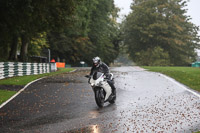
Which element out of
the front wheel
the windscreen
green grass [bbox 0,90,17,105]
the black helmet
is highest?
the black helmet

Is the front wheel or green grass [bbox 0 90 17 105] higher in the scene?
the front wheel

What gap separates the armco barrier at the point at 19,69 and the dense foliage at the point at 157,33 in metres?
42.1

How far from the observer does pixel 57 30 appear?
1091 inches

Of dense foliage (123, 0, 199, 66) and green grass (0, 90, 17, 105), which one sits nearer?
green grass (0, 90, 17, 105)

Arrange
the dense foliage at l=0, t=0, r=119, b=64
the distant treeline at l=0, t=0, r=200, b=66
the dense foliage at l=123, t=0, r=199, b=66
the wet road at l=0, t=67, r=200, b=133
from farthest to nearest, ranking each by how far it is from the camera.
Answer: the dense foliage at l=123, t=0, r=199, b=66, the distant treeline at l=0, t=0, r=200, b=66, the dense foliage at l=0, t=0, r=119, b=64, the wet road at l=0, t=67, r=200, b=133

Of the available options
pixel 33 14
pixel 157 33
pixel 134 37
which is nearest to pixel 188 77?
pixel 33 14

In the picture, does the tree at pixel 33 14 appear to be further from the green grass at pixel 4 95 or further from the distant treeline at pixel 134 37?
the distant treeline at pixel 134 37

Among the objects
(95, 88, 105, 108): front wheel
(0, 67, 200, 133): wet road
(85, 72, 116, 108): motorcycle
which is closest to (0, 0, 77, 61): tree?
(0, 67, 200, 133): wet road

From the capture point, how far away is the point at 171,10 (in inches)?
2842

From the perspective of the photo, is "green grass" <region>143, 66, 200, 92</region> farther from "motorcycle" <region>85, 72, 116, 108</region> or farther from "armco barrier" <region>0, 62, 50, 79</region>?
"armco barrier" <region>0, 62, 50, 79</region>

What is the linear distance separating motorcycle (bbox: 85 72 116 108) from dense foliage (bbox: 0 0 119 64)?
37.4ft

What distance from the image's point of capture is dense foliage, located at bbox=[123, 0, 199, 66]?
68812 millimetres

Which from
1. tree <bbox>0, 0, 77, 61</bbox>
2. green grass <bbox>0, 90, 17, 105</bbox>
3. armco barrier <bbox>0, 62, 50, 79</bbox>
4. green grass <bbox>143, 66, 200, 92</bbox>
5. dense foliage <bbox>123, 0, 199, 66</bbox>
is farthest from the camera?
dense foliage <bbox>123, 0, 199, 66</bbox>

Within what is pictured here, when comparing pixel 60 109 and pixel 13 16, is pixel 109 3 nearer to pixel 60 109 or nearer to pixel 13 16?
pixel 13 16
